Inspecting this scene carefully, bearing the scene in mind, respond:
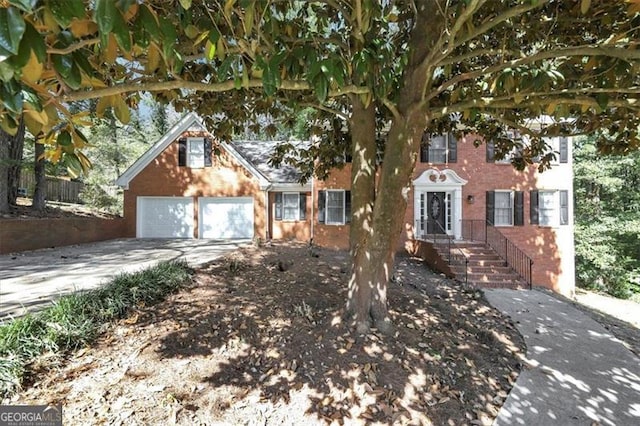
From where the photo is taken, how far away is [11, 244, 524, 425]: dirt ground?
2910 millimetres

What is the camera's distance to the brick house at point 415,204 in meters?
12.7

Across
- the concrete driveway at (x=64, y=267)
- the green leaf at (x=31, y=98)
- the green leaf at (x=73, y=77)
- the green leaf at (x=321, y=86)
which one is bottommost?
the concrete driveway at (x=64, y=267)

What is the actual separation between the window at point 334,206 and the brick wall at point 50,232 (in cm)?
906

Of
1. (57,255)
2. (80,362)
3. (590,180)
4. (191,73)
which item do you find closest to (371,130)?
(191,73)

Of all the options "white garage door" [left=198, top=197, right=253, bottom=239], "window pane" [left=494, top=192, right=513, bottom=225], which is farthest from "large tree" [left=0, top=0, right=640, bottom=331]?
"white garage door" [left=198, top=197, right=253, bottom=239]

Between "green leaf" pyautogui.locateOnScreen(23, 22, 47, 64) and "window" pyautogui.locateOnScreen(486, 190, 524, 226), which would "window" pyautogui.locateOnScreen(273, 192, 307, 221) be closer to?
"window" pyautogui.locateOnScreen(486, 190, 524, 226)

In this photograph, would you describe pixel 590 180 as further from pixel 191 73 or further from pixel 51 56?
pixel 51 56

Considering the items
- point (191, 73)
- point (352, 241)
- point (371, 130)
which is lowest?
point (352, 241)

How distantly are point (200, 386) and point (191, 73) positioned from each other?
3.72m

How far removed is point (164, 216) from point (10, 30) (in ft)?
49.3

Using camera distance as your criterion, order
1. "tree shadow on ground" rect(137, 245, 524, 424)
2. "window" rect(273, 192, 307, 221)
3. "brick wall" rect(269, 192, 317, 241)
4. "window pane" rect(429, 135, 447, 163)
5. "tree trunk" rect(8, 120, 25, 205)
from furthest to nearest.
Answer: "window" rect(273, 192, 307, 221) → "brick wall" rect(269, 192, 317, 241) → "window pane" rect(429, 135, 447, 163) → "tree trunk" rect(8, 120, 25, 205) → "tree shadow on ground" rect(137, 245, 524, 424)

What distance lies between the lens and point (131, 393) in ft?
9.70

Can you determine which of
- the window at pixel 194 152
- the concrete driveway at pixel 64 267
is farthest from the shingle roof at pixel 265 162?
the concrete driveway at pixel 64 267

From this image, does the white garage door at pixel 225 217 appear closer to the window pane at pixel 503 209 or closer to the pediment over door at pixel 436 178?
the pediment over door at pixel 436 178
